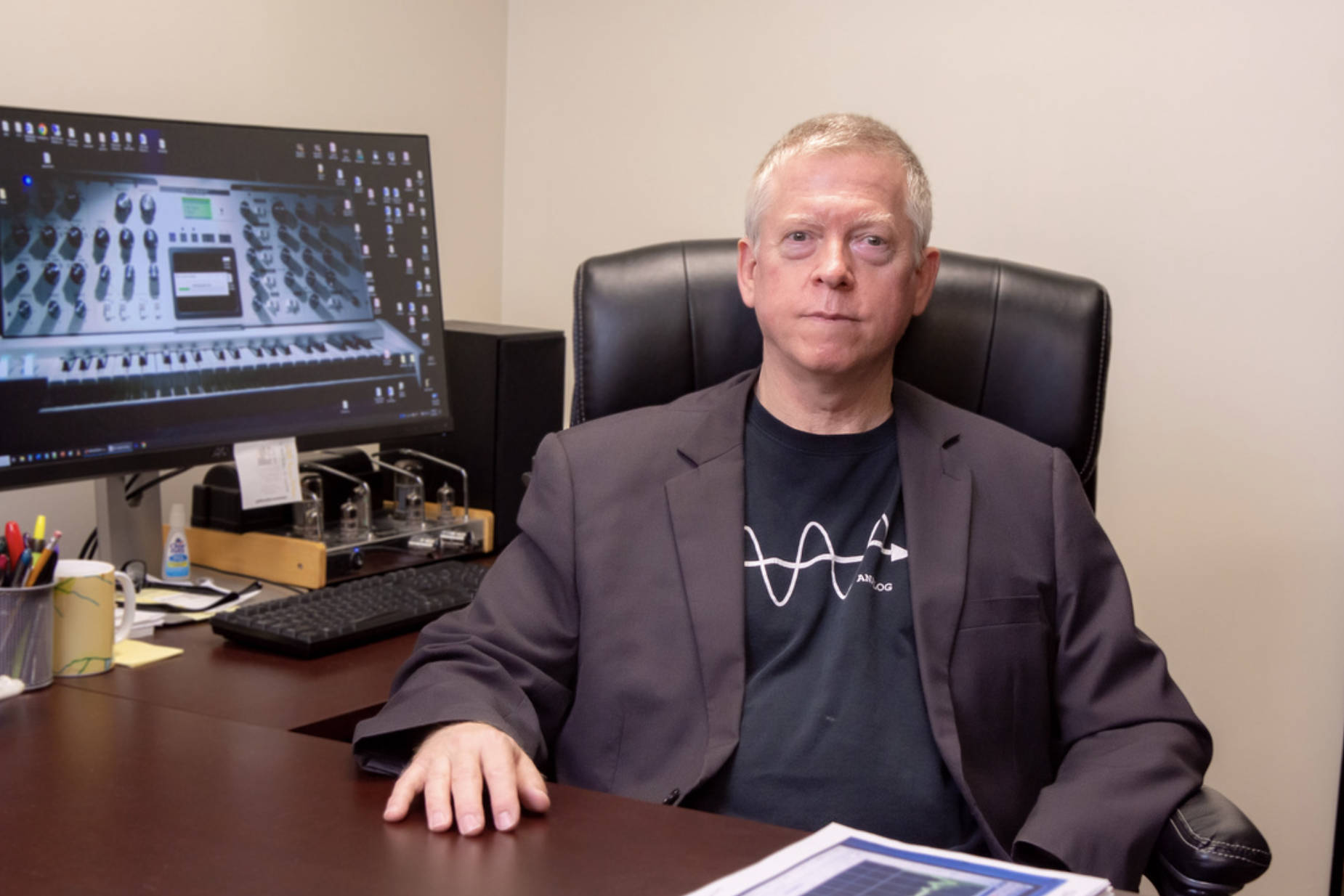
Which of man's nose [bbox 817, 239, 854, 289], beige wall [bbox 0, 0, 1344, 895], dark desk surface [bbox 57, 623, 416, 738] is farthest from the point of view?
beige wall [bbox 0, 0, 1344, 895]

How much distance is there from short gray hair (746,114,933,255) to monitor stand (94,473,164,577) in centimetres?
97

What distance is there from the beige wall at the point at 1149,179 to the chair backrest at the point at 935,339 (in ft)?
2.39

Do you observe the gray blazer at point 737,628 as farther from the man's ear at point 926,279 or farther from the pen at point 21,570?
the pen at point 21,570

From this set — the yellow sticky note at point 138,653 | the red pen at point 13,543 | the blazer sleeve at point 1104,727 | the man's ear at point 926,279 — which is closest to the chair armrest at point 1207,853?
the blazer sleeve at point 1104,727

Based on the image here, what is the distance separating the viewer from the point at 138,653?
1.51 metres

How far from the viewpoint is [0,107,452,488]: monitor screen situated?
1598mm

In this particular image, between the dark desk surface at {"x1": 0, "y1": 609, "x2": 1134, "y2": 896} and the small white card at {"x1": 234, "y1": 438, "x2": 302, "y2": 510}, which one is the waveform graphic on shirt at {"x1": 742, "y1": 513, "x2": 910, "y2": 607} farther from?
the small white card at {"x1": 234, "y1": 438, "x2": 302, "y2": 510}

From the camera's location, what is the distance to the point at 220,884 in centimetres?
85

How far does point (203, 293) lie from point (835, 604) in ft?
3.27

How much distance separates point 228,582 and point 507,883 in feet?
3.74

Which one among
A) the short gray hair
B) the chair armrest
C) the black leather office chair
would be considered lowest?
the chair armrest

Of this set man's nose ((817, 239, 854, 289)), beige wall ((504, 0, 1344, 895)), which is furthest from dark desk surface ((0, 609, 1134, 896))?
beige wall ((504, 0, 1344, 895))

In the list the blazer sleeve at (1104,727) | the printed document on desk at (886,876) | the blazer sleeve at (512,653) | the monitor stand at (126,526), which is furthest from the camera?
the monitor stand at (126,526)

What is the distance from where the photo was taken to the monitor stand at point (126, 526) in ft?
5.88
